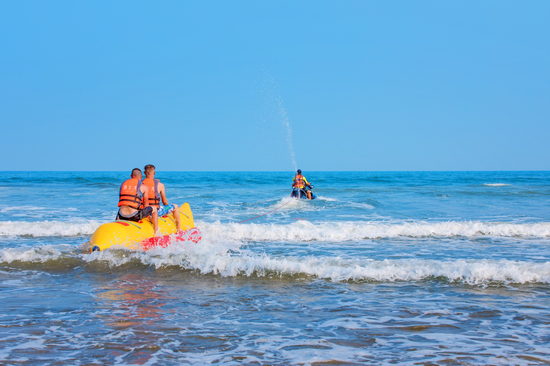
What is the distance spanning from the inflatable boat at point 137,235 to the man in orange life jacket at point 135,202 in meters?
0.15

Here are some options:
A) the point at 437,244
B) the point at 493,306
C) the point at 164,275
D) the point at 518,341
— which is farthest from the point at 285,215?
the point at 518,341

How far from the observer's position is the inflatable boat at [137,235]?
22.9ft

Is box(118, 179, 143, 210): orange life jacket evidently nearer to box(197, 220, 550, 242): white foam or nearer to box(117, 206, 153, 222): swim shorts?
box(117, 206, 153, 222): swim shorts

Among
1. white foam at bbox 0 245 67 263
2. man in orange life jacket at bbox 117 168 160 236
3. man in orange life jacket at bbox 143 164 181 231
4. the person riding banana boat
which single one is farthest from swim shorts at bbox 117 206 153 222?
the person riding banana boat

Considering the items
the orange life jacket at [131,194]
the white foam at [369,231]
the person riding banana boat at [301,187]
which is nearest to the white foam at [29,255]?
the orange life jacket at [131,194]

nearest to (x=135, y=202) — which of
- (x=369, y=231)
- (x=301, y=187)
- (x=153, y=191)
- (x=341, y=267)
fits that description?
(x=153, y=191)

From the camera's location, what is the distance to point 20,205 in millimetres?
A: 16828

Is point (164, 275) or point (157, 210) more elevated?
point (157, 210)

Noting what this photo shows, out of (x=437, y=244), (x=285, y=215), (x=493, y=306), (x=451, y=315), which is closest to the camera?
(x=451, y=315)

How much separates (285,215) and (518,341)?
429 inches

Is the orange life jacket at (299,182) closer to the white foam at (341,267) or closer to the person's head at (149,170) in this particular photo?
the person's head at (149,170)

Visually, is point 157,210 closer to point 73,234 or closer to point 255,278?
point 255,278

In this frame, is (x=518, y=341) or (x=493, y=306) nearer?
(x=518, y=341)

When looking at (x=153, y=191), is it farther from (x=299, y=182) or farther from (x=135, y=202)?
(x=299, y=182)
